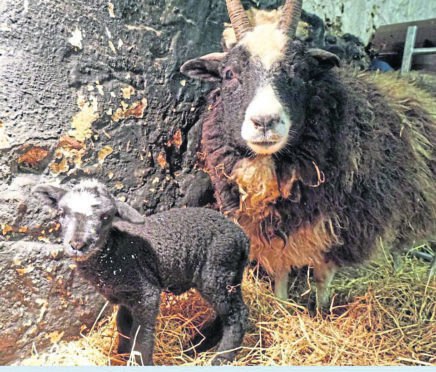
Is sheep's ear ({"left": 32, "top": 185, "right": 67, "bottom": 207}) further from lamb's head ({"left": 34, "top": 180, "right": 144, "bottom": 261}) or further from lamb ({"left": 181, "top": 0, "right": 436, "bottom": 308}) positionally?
lamb ({"left": 181, "top": 0, "right": 436, "bottom": 308})

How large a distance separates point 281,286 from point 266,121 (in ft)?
3.19

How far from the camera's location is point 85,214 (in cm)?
117

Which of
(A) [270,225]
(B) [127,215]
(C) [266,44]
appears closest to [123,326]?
(B) [127,215]

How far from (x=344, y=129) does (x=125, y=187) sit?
0.98 m

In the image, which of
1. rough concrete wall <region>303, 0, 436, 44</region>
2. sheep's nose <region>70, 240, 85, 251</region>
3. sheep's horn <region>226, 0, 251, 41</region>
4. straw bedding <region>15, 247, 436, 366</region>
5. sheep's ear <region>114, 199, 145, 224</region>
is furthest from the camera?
rough concrete wall <region>303, 0, 436, 44</region>

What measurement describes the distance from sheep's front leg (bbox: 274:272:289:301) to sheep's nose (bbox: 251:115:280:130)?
92 cm

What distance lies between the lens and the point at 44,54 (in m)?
1.43

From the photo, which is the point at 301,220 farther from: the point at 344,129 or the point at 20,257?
the point at 20,257

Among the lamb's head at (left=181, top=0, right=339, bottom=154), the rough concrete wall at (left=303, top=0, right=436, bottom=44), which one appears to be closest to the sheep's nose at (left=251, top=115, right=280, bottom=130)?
the lamb's head at (left=181, top=0, right=339, bottom=154)

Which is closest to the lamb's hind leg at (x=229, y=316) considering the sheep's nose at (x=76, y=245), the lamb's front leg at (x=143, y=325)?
the lamb's front leg at (x=143, y=325)

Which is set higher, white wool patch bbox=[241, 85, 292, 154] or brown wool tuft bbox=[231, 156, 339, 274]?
white wool patch bbox=[241, 85, 292, 154]

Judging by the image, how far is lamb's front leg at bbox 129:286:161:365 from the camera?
52.1 inches

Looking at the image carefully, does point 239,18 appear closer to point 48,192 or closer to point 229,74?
point 229,74

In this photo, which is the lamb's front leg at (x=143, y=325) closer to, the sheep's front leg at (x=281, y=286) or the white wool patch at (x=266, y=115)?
the white wool patch at (x=266, y=115)
